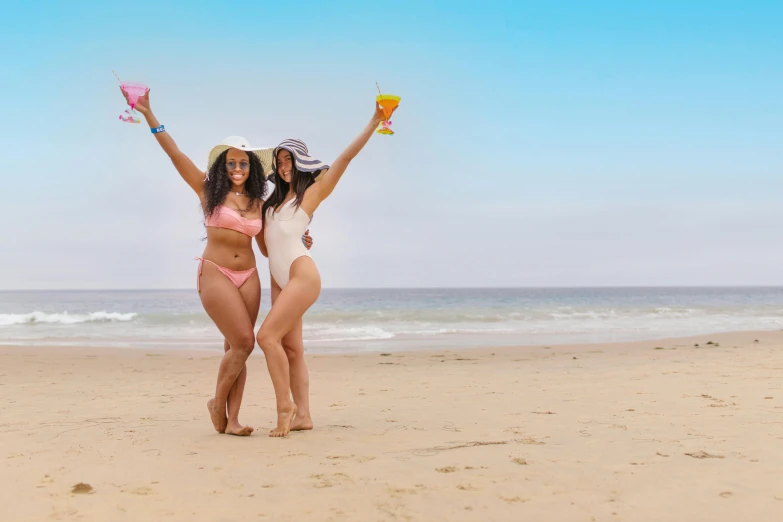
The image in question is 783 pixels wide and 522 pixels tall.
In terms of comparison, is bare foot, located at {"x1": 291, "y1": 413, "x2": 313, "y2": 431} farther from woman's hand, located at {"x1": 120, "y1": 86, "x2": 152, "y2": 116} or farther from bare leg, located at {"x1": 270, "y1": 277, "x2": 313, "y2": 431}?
woman's hand, located at {"x1": 120, "y1": 86, "x2": 152, "y2": 116}

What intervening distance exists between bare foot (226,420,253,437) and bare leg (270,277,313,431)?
34 cm

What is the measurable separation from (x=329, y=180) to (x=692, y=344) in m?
12.2

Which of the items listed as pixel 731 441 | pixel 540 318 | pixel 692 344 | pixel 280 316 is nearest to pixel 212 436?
pixel 280 316

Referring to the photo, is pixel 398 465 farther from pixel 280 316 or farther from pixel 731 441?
pixel 731 441

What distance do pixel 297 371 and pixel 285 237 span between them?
3.45 feet

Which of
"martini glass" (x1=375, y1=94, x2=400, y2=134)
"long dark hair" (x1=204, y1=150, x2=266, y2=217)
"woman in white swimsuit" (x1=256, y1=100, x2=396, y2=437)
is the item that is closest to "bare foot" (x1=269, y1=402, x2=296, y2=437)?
"woman in white swimsuit" (x1=256, y1=100, x2=396, y2=437)

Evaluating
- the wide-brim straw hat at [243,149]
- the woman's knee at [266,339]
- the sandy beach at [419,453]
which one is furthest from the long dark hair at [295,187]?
the sandy beach at [419,453]

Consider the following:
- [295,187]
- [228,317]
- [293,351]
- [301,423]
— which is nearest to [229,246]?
[228,317]

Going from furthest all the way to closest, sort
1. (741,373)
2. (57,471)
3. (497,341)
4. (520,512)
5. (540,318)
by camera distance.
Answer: (540,318) < (497,341) < (741,373) < (57,471) < (520,512)

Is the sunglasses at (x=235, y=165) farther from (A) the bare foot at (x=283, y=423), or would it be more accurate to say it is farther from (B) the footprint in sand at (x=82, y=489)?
(B) the footprint in sand at (x=82, y=489)

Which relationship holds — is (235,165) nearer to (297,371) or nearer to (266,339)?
(266,339)

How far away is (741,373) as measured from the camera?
327 inches

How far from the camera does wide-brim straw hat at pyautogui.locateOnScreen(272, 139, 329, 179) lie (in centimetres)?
462

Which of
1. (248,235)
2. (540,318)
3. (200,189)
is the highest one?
(200,189)
